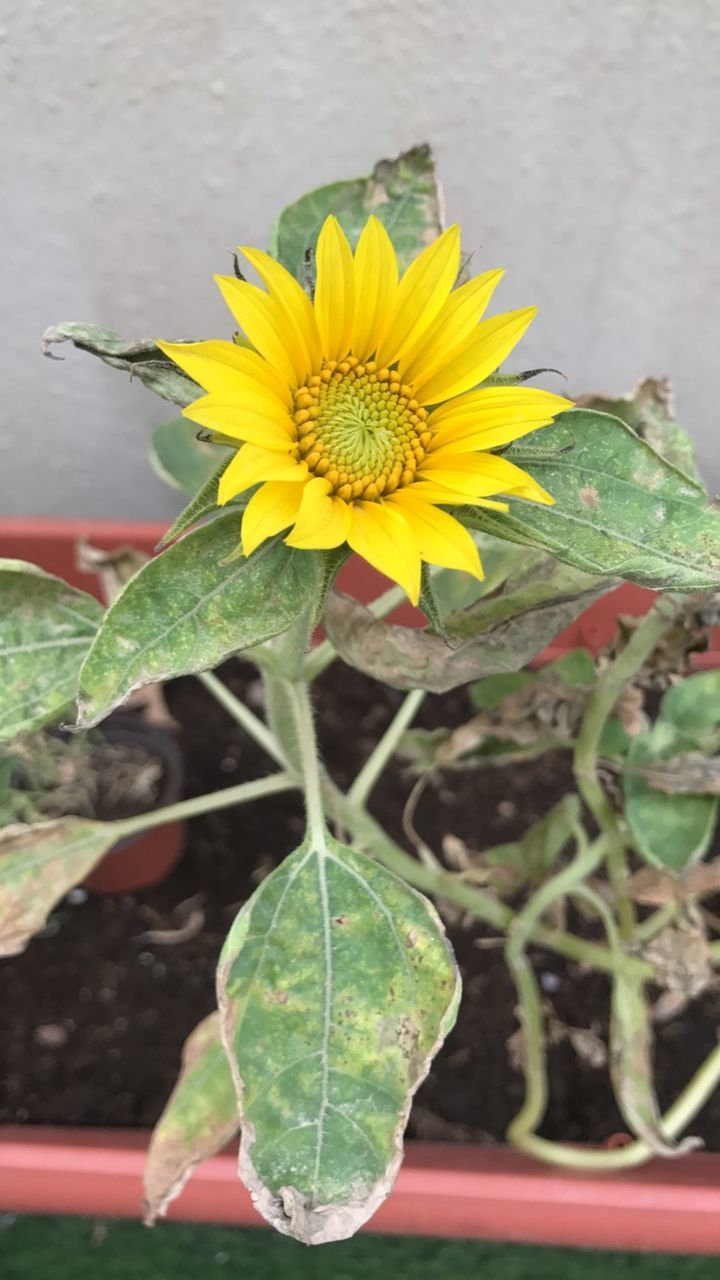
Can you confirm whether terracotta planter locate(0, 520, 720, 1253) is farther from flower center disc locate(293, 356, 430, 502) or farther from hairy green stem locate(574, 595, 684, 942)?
flower center disc locate(293, 356, 430, 502)

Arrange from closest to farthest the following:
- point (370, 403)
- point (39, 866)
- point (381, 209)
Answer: point (370, 403) → point (381, 209) → point (39, 866)

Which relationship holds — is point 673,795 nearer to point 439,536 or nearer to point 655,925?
point 655,925

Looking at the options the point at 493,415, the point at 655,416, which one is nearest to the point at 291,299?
the point at 493,415

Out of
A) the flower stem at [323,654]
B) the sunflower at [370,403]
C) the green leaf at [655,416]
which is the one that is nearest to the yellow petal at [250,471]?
the sunflower at [370,403]

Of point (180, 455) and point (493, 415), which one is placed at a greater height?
point (493, 415)

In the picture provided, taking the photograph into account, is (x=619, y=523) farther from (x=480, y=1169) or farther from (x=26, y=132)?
(x=26, y=132)

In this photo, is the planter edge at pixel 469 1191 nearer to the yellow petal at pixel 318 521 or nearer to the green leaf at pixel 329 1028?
the green leaf at pixel 329 1028
